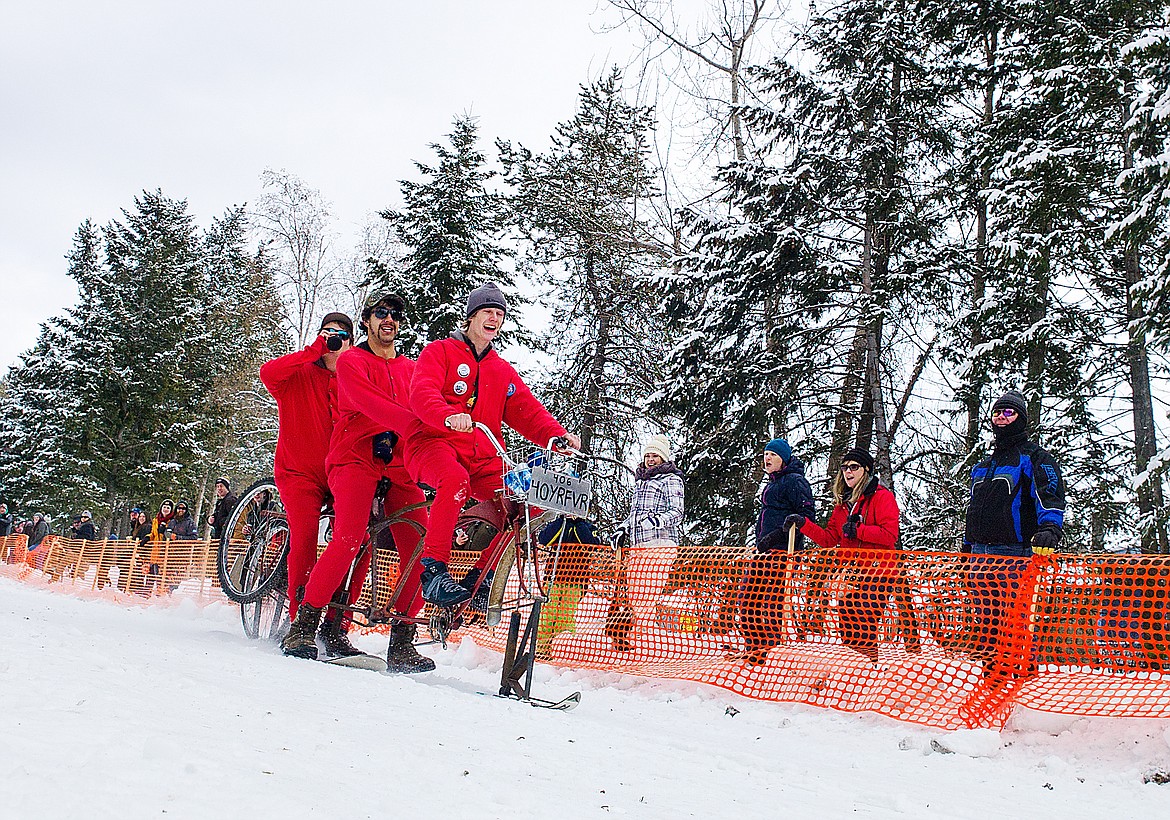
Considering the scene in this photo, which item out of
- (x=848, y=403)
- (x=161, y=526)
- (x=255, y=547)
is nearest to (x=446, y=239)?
(x=161, y=526)

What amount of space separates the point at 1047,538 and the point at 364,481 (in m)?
4.14

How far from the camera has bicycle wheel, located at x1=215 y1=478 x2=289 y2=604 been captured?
6.66m

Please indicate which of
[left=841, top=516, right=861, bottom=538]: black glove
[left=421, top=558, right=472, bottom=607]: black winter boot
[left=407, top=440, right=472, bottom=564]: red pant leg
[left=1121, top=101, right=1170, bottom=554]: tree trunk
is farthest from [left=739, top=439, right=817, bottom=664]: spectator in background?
[left=1121, top=101, right=1170, bottom=554]: tree trunk

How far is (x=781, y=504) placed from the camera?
698 centimetres

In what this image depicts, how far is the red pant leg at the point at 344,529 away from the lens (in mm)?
5535

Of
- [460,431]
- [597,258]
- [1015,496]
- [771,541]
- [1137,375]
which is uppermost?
[597,258]

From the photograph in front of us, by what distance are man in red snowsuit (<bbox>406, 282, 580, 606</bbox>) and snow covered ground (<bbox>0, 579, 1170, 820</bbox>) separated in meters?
0.71

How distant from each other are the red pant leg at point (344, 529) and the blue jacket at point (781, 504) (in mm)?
3163

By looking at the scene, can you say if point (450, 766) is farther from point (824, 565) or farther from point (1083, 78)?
point (1083, 78)

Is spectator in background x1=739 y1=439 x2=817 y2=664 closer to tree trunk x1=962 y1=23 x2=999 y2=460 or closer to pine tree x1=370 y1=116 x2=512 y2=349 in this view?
tree trunk x1=962 y1=23 x2=999 y2=460

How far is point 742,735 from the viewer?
4.34 m

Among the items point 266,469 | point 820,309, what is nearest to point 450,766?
point 820,309

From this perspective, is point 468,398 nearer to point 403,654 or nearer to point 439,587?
point 439,587

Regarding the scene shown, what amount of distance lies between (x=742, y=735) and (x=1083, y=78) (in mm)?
12258
